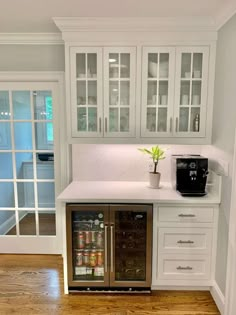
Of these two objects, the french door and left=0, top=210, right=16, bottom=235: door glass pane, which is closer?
the french door

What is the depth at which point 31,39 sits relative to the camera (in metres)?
3.00

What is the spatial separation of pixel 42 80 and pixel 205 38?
1765 millimetres

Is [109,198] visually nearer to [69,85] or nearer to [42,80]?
[69,85]

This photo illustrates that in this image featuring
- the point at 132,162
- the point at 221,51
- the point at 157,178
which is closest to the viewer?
the point at 221,51

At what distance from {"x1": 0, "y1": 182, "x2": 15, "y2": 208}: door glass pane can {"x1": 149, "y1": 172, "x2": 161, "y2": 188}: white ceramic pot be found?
1.69m

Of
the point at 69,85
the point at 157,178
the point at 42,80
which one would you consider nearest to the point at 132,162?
the point at 157,178

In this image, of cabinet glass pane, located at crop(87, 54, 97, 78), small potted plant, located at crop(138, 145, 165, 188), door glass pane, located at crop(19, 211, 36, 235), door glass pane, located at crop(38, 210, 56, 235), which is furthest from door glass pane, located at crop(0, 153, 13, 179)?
small potted plant, located at crop(138, 145, 165, 188)

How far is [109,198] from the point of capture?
8.29 feet

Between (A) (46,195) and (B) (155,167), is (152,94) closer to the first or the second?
(B) (155,167)

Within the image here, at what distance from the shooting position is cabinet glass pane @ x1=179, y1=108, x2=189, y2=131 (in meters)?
2.77

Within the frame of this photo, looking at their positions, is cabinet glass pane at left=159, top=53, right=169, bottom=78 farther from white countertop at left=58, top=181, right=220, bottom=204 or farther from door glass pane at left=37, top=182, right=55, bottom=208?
door glass pane at left=37, top=182, right=55, bottom=208

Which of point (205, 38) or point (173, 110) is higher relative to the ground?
point (205, 38)

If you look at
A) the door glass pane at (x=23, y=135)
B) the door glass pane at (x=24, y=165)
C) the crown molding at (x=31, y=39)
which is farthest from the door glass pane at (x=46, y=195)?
the crown molding at (x=31, y=39)

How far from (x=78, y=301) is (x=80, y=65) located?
7.39 ft
